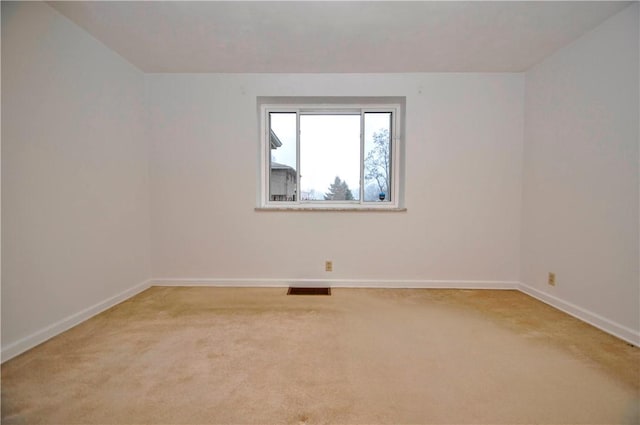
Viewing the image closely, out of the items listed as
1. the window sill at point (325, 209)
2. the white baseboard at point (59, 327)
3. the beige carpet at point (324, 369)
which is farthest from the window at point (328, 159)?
the white baseboard at point (59, 327)

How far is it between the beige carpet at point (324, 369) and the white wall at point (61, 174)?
29 centimetres

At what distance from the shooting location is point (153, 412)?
1.16 metres

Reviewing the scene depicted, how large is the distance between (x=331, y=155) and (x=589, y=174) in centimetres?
227

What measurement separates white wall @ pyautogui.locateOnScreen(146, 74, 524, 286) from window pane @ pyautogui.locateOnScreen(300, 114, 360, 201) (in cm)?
33

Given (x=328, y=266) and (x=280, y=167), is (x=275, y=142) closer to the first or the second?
(x=280, y=167)

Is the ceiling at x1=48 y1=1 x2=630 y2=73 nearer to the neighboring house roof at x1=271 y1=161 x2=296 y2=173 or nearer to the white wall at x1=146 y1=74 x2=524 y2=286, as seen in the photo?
the white wall at x1=146 y1=74 x2=524 y2=286

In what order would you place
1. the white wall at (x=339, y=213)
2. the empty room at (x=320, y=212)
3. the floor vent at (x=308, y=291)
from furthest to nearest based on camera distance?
the white wall at (x=339, y=213), the floor vent at (x=308, y=291), the empty room at (x=320, y=212)

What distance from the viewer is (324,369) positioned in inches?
57.2

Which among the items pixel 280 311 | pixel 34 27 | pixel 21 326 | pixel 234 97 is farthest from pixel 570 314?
pixel 34 27

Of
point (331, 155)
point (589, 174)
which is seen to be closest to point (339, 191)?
point (331, 155)

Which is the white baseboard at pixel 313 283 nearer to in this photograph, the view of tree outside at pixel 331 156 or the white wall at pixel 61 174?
the white wall at pixel 61 174

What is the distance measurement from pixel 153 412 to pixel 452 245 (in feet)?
9.18

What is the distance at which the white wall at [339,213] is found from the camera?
278 cm

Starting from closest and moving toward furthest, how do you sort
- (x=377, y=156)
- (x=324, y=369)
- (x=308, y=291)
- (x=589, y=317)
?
(x=324, y=369) → (x=589, y=317) → (x=308, y=291) → (x=377, y=156)
